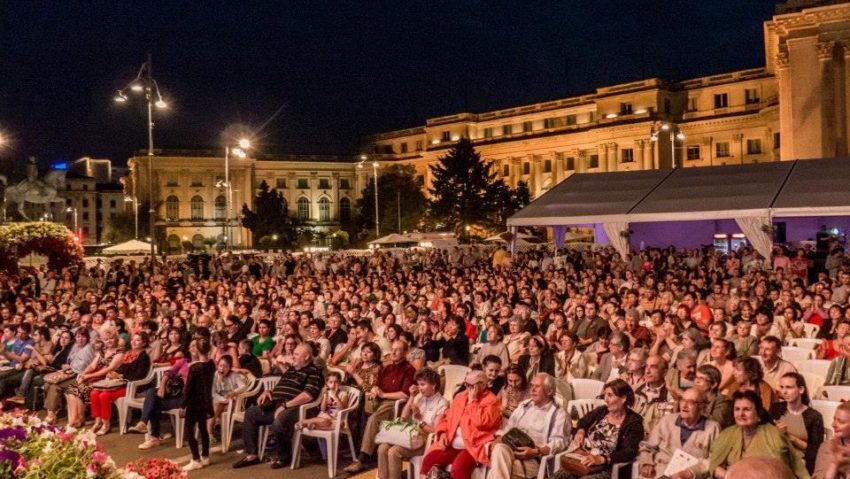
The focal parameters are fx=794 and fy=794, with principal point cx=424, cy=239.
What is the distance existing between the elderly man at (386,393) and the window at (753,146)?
58263 millimetres

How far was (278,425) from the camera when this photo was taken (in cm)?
813

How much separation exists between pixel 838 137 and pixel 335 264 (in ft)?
72.7

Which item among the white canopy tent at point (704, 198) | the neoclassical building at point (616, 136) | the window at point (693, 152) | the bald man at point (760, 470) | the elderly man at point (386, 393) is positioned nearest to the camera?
the bald man at point (760, 470)

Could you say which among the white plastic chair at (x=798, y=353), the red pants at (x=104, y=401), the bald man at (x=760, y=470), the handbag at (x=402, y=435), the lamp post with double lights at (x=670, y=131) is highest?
the lamp post with double lights at (x=670, y=131)

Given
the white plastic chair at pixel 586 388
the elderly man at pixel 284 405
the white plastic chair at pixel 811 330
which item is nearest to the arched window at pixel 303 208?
the white plastic chair at pixel 811 330

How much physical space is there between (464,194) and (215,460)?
167ft

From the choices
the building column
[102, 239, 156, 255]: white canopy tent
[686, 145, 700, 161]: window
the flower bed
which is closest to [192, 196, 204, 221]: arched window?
the building column

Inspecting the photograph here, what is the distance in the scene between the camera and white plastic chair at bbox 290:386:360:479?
7.79m

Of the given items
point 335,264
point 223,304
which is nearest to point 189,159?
point 335,264

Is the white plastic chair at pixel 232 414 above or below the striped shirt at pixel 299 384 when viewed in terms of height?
below

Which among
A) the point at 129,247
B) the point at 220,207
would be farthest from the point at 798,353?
the point at 220,207

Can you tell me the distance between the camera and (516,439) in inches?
250

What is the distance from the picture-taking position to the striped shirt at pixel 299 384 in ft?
27.3

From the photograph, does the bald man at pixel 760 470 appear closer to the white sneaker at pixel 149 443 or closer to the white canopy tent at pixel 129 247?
the white sneaker at pixel 149 443
